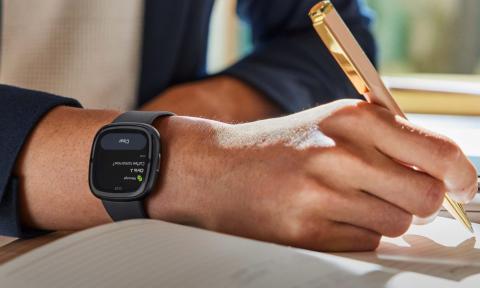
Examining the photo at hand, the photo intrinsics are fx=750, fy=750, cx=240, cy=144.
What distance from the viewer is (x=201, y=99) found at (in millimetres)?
994

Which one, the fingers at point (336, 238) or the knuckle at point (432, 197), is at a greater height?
the fingers at point (336, 238)

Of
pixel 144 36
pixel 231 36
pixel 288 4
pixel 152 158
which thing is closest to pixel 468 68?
pixel 231 36

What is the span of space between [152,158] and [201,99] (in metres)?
0.45

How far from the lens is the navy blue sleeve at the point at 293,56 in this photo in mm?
1035

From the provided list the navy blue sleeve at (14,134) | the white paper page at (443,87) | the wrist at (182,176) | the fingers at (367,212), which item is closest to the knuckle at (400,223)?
the fingers at (367,212)

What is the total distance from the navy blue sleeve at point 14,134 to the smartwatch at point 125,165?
2.7 inches

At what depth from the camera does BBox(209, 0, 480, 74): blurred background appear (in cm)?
236

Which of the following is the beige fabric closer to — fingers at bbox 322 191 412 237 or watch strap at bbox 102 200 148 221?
watch strap at bbox 102 200 148 221

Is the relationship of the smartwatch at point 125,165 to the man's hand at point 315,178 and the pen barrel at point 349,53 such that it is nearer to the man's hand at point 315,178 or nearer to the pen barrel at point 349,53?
the man's hand at point 315,178

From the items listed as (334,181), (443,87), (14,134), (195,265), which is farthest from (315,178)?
(443,87)

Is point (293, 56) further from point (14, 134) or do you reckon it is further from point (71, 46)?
point (14, 134)

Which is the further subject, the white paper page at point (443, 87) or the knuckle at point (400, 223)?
the white paper page at point (443, 87)

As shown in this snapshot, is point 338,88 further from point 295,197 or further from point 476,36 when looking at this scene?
point 476,36

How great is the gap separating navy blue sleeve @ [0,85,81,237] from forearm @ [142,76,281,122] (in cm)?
36
